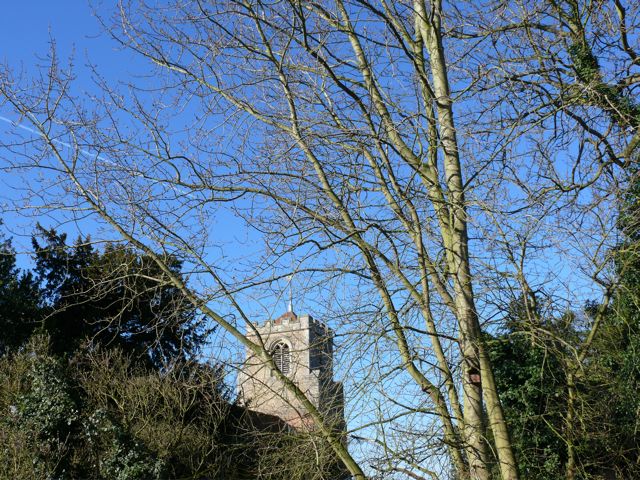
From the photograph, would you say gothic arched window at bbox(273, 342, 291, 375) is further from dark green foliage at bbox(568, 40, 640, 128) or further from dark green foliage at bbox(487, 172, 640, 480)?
dark green foliage at bbox(568, 40, 640, 128)

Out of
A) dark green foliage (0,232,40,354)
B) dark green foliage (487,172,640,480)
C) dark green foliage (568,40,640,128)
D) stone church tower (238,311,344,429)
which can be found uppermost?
dark green foliage (0,232,40,354)

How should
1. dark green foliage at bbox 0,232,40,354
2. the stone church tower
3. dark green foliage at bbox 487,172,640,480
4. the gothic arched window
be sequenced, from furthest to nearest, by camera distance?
dark green foliage at bbox 0,232,40,354 → dark green foliage at bbox 487,172,640,480 → the gothic arched window → the stone church tower

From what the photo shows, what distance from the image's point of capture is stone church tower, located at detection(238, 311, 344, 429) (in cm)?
429

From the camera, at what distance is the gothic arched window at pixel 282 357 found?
4.51 metres

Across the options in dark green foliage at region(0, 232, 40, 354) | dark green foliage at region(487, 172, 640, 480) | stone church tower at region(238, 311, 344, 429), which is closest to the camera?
stone church tower at region(238, 311, 344, 429)

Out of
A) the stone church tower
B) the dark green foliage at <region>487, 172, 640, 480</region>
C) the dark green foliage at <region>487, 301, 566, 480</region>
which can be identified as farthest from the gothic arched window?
the dark green foliage at <region>487, 301, 566, 480</region>

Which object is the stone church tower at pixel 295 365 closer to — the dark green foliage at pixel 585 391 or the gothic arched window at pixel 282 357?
the gothic arched window at pixel 282 357

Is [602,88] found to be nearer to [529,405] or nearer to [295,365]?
[295,365]

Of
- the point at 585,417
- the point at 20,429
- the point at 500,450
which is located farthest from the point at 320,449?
the point at 20,429

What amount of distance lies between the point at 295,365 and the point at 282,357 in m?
0.10

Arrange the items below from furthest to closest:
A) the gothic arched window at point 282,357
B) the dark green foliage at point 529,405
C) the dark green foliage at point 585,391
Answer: the dark green foliage at point 529,405, the dark green foliage at point 585,391, the gothic arched window at point 282,357

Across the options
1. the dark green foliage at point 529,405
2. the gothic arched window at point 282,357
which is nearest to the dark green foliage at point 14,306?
the dark green foliage at point 529,405

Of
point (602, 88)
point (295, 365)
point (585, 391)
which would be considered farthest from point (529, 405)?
point (602, 88)

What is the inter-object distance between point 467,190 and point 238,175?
4.63 feet
